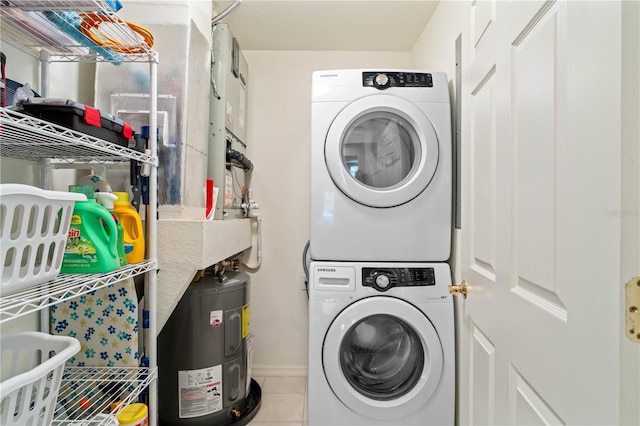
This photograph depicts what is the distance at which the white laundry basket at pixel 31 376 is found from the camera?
2.16 feet

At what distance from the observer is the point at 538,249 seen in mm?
613

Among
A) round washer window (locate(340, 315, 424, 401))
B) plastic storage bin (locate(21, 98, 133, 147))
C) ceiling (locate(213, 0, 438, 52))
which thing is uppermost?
ceiling (locate(213, 0, 438, 52))

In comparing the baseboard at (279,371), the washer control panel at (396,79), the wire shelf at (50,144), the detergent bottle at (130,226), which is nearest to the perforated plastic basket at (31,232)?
the wire shelf at (50,144)

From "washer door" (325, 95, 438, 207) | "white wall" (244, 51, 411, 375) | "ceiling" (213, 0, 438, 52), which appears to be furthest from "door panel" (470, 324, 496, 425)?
"ceiling" (213, 0, 438, 52)

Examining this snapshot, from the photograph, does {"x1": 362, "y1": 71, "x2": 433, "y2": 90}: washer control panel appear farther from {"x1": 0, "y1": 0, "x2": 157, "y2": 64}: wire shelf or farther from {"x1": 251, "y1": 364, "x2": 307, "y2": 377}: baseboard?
{"x1": 251, "y1": 364, "x2": 307, "y2": 377}: baseboard

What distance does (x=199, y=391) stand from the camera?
1479mm

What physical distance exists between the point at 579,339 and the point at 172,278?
1.27m

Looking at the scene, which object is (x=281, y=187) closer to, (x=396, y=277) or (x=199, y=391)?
(x=396, y=277)

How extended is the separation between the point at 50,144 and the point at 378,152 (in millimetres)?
1282

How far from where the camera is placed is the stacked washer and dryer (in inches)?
54.9

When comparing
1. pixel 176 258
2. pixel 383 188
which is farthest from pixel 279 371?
pixel 383 188

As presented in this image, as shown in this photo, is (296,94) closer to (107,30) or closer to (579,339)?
(107,30)

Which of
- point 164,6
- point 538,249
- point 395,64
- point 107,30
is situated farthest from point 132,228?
point 395,64

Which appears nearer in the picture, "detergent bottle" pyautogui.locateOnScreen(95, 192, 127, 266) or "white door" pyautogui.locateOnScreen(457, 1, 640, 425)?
"white door" pyautogui.locateOnScreen(457, 1, 640, 425)
